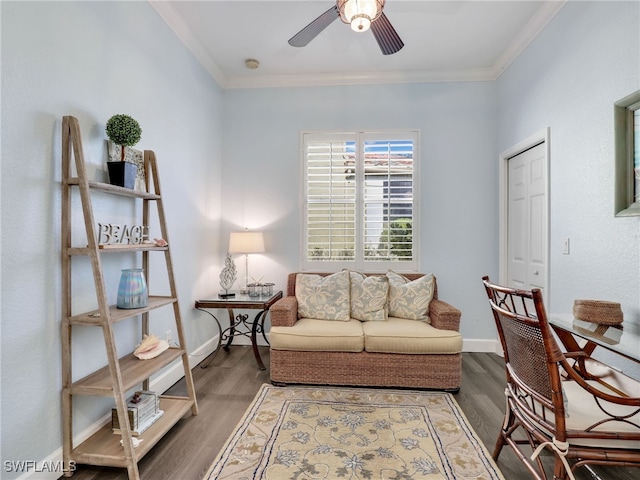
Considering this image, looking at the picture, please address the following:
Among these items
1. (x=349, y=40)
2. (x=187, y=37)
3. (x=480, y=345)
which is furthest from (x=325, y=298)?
(x=187, y=37)

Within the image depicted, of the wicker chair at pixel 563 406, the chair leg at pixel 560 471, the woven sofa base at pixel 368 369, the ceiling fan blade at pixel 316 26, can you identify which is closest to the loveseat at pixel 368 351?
the woven sofa base at pixel 368 369

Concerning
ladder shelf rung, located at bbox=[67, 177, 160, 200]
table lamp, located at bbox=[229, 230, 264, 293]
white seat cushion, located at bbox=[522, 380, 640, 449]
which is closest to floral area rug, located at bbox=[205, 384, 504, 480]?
white seat cushion, located at bbox=[522, 380, 640, 449]

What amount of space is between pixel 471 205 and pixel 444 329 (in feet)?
5.21

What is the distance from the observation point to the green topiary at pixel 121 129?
1.89 meters

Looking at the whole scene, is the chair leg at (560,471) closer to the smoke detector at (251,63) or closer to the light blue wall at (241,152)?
the light blue wall at (241,152)

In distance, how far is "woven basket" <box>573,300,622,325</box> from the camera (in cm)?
165

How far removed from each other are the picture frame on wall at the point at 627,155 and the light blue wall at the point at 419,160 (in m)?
1.64

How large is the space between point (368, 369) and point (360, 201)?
1849mm

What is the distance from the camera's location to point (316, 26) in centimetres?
209

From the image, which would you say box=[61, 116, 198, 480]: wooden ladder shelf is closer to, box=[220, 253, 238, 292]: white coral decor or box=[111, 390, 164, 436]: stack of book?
box=[111, 390, 164, 436]: stack of book

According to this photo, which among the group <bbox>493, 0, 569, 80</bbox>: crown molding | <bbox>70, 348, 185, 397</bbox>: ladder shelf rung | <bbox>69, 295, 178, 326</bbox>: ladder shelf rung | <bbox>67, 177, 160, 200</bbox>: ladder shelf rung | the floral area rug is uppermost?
<bbox>493, 0, 569, 80</bbox>: crown molding

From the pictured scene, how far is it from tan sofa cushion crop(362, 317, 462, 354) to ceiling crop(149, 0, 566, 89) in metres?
2.64

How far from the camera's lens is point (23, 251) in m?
1.49

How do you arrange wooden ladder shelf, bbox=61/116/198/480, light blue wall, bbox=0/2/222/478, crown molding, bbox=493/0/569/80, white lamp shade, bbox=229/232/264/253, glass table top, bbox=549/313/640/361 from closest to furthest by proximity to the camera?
glass table top, bbox=549/313/640/361 → light blue wall, bbox=0/2/222/478 → wooden ladder shelf, bbox=61/116/198/480 → crown molding, bbox=493/0/569/80 → white lamp shade, bbox=229/232/264/253
